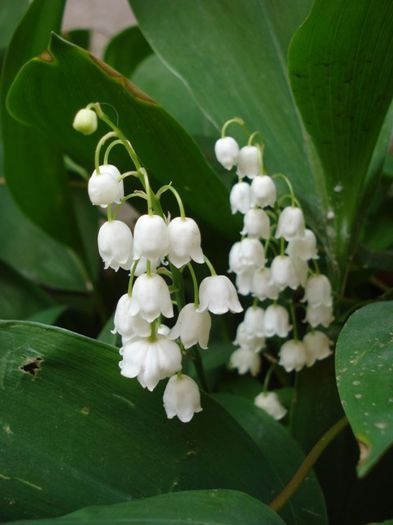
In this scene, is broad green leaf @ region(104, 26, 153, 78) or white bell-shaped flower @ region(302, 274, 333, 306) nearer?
white bell-shaped flower @ region(302, 274, 333, 306)

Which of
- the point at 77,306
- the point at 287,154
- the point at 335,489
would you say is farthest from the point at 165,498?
the point at 77,306

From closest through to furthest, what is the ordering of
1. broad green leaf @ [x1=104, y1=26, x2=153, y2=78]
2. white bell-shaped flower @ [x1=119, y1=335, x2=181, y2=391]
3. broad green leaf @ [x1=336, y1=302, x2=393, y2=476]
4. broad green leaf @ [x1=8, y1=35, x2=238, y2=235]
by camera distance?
broad green leaf @ [x1=336, y1=302, x2=393, y2=476], white bell-shaped flower @ [x1=119, y1=335, x2=181, y2=391], broad green leaf @ [x1=8, y1=35, x2=238, y2=235], broad green leaf @ [x1=104, y1=26, x2=153, y2=78]

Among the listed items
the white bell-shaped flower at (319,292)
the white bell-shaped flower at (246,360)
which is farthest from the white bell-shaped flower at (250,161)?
the white bell-shaped flower at (246,360)

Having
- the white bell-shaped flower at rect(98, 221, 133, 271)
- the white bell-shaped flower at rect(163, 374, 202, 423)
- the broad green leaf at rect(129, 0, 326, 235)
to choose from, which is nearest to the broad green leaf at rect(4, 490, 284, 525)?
the white bell-shaped flower at rect(163, 374, 202, 423)

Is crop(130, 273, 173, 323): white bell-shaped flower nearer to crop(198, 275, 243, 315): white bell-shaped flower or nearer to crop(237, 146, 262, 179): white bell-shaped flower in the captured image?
crop(198, 275, 243, 315): white bell-shaped flower

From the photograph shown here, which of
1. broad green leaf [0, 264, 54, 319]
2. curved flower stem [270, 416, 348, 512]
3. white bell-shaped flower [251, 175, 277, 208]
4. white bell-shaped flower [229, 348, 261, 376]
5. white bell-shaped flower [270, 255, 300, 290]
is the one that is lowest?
broad green leaf [0, 264, 54, 319]

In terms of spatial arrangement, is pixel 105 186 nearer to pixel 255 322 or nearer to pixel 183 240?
pixel 183 240

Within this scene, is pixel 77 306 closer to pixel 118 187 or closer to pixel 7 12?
pixel 7 12
